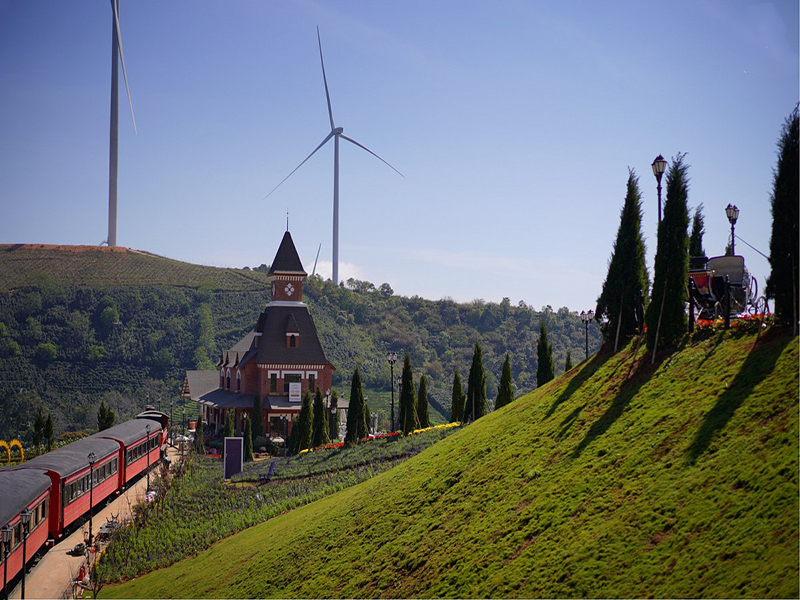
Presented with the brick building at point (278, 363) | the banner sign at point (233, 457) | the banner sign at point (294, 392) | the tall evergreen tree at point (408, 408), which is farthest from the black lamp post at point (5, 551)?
the banner sign at point (294, 392)

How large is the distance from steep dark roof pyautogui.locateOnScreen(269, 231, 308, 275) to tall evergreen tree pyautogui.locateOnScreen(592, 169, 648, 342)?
179 ft

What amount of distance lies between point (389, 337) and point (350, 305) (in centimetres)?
1112

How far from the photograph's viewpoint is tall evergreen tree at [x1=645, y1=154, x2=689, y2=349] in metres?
19.8

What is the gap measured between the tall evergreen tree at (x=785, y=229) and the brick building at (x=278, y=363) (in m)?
54.1

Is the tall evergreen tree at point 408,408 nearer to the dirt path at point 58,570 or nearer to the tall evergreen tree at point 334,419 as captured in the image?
the tall evergreen tree at point 334,419

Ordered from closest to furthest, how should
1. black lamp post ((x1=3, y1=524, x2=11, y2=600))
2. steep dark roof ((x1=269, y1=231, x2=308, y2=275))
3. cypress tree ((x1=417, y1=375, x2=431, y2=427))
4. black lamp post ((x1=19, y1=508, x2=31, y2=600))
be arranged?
black lamp post ((x1=3, y1=524, x2=11, y2=600)) → black lamp post ((x1=19, y1=508, x2=31, y2=600)) → cypress tree ((x1=417, y1=375, x2=431, y2=427)) → steep dark roof ((x1=269, y1=231, x2=308, y2=275))

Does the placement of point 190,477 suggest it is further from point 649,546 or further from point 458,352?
point 458,352

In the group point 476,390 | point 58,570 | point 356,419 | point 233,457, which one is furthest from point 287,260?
point 58,570

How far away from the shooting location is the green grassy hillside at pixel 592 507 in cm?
1146


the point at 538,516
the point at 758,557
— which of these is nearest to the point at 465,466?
the point at 538,516

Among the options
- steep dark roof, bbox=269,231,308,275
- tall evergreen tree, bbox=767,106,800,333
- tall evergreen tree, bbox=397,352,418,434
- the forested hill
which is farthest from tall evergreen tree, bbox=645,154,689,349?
the forested hill

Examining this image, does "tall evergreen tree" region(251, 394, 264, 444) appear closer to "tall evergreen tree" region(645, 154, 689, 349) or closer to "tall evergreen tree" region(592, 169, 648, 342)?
"tall evergreen tree" region(592, 169, 648, 342)

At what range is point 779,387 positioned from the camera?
13977 mm

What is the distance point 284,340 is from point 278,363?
2526 millimetres
